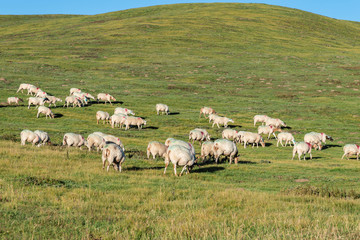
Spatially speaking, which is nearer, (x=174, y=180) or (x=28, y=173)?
(x=28, y=173)

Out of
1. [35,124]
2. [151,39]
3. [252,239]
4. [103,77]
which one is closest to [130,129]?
[35,124]

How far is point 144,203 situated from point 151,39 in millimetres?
110942

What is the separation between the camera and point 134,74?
78188mm

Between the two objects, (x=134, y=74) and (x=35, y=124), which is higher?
(x=134, y=74)

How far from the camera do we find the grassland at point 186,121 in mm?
8758

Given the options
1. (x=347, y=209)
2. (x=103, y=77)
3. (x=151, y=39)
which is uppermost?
(x=151, y=39)

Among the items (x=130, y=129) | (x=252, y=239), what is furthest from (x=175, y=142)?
(x=130, y=129)

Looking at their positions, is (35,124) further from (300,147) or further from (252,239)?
(252,239)

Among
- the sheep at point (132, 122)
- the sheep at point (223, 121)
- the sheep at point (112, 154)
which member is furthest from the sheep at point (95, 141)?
the sheep at point (223, 121)

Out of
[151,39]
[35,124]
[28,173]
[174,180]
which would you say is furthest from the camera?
[151,39]

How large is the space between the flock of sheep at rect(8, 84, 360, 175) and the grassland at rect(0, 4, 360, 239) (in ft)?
3.26

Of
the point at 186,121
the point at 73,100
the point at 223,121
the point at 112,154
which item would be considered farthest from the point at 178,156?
the point at 73,100

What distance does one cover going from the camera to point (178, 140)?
820 inches

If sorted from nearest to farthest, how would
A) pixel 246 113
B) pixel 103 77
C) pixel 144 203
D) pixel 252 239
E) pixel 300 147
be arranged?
pixel 252 239
pixel 144 203
pixel 300 147
pixel 246 113
pixel 103 77
